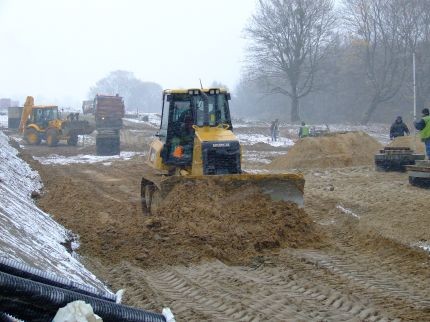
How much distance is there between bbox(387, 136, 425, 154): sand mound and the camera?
71.7 ft

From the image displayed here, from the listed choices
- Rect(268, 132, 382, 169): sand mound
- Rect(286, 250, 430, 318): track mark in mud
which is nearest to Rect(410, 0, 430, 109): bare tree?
Rect(268, 132, 382, 169): sand mound

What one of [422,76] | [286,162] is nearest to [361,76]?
[422,76]

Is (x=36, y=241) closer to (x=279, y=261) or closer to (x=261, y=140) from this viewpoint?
(x=279, y=261)

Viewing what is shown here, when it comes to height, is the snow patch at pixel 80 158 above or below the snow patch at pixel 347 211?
below

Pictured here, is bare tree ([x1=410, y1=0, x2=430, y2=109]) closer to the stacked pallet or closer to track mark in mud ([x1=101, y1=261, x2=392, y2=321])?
the stacked pallet

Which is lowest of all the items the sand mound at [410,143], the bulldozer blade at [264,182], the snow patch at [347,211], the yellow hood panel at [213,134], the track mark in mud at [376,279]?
the track mark in mud at [376,279]

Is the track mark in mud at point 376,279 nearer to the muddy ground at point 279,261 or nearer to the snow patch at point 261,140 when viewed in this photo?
the muddy ground at point 279,261

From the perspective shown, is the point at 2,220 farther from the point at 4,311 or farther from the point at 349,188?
the point at 349,188

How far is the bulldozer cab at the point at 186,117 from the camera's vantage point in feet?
38.9

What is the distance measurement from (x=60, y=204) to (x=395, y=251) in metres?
6.93

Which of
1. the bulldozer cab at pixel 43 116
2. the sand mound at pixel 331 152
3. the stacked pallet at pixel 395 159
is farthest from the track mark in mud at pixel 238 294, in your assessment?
A: the bulldozer cab at pixel 43 116

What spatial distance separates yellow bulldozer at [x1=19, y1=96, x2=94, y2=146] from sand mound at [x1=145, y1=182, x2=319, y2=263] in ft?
78.3

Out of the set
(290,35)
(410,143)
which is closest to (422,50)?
(290,35)

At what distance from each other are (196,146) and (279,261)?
3.80 meters
